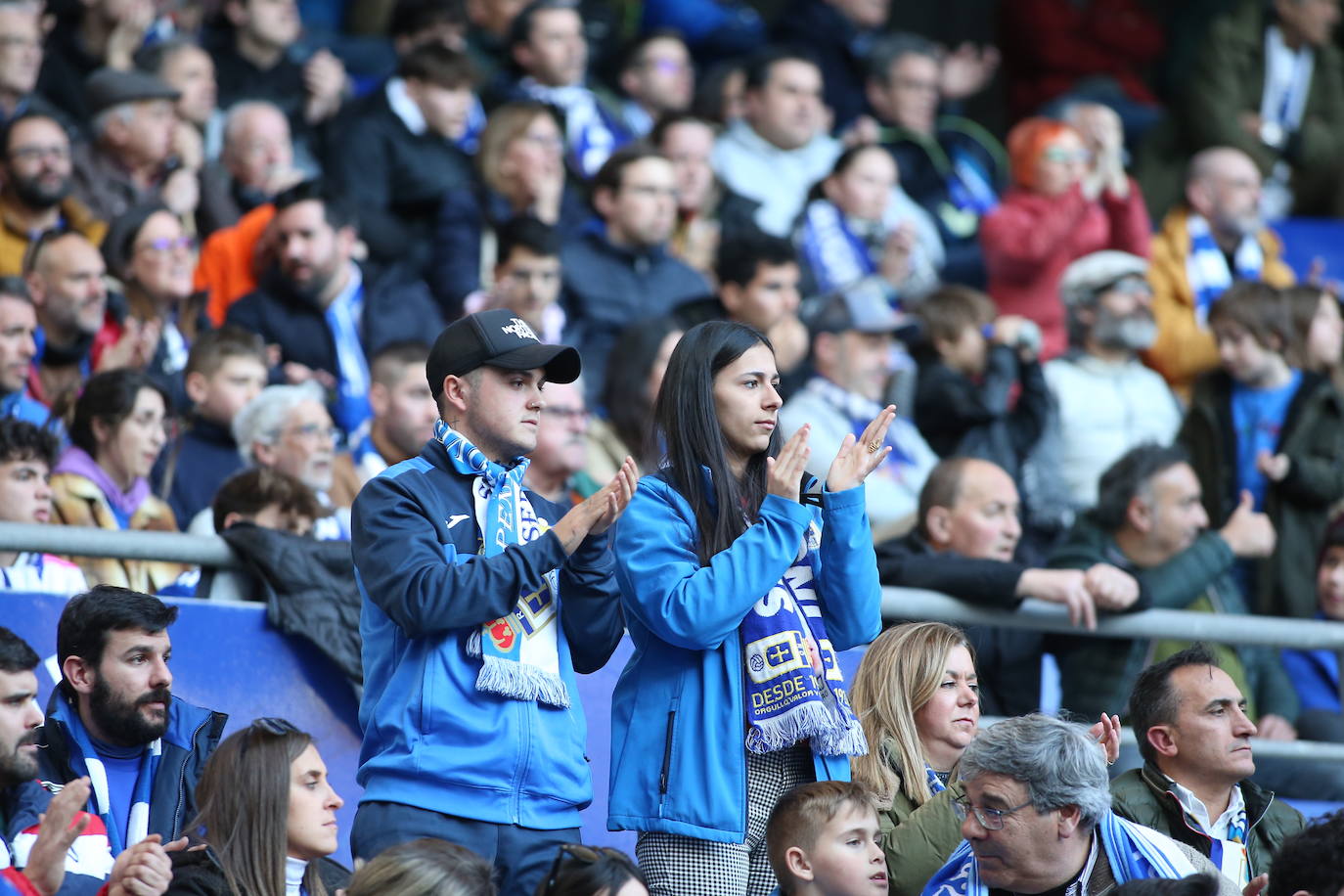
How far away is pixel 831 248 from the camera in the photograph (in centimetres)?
1099

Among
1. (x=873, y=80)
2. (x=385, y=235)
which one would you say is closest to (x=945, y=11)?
(x=873, y=80)

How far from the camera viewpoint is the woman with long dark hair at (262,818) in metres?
4.81

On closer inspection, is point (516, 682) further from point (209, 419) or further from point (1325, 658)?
point (1325, 658)

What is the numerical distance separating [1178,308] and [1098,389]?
1449mm

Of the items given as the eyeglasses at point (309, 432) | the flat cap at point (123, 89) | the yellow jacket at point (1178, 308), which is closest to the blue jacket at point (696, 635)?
the eyeglasses at point (309, 432)

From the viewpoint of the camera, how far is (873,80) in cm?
1290

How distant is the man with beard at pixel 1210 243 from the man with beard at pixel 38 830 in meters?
6.79

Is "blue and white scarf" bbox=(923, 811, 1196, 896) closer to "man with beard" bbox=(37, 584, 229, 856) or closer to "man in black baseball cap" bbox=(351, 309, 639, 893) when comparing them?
"man in black baseball cap" bbox=(351, 309, 639, 893)

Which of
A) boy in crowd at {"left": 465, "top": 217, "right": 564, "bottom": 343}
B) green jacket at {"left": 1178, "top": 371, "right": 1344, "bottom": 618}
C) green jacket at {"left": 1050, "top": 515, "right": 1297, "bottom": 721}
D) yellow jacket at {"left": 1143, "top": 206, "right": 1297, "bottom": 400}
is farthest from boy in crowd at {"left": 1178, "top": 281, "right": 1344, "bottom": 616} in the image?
boy in crowd at {"left": 465, "top": 217, "right": 564, "bottom": 343}

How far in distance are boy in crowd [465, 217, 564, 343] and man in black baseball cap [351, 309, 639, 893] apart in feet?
13.0

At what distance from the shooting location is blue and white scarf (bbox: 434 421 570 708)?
187 inches

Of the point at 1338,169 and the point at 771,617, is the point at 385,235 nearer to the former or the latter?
the point at 771,617

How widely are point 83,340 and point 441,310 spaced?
1.97m

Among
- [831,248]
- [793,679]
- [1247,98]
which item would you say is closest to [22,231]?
[831,248]
